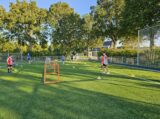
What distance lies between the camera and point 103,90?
1480 centimetres

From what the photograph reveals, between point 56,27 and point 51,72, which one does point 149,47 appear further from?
point 56,27

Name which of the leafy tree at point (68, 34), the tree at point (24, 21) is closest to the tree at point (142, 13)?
the leafy tree at point (68, 34)

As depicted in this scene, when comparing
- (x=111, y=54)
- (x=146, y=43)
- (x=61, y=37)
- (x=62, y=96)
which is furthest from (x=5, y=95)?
(x=61, y=37)

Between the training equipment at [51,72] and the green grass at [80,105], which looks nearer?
the green grass at [80,105]

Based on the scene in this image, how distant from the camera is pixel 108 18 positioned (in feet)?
233

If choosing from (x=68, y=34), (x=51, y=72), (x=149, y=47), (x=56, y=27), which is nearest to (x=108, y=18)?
(x=68, y=34)

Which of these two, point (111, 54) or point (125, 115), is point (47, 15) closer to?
point (111, 54)

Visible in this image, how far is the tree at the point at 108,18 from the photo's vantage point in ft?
230

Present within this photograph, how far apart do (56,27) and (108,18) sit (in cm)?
2057

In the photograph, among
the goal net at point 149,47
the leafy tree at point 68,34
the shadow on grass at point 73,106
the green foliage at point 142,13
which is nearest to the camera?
the shadow on grass at point 73,106

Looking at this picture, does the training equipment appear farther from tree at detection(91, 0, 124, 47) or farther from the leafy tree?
the leafy tree

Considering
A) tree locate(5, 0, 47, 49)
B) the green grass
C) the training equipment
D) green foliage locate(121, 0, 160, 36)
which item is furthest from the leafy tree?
the green grass

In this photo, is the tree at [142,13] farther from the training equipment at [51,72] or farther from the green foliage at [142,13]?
the training equipment at [51,72]

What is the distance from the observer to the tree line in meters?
72.1
